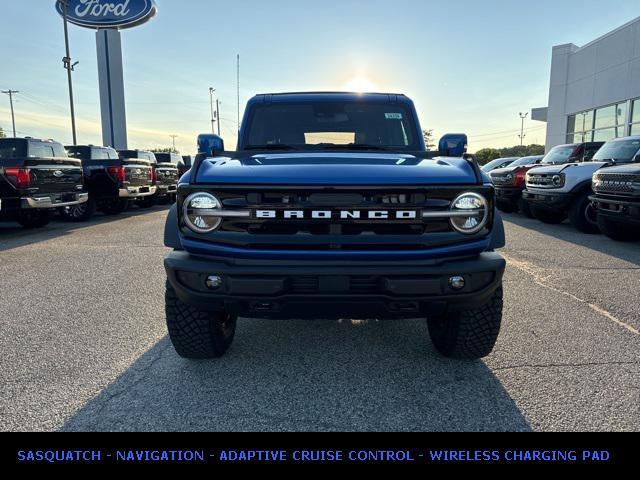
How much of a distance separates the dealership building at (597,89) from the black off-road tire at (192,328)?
2249 cm

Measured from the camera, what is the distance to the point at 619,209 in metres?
7.03

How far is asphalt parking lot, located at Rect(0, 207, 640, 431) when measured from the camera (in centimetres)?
237

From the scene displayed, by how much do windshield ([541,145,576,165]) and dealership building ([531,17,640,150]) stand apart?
1114 centimetres

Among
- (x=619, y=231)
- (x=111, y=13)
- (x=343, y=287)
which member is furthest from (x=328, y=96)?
(x=111, y=13)

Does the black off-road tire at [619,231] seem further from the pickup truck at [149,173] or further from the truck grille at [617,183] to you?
the pickup truck at [149,173]

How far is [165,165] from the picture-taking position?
15.1 meters

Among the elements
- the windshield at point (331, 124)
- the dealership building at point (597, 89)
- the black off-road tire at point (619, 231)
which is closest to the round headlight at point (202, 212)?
the windshield at point (331, 124)

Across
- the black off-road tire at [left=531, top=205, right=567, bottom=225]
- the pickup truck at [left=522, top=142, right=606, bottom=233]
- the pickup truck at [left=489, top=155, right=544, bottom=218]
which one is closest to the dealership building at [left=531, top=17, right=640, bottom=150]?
the pickup truck at [left=489, top=155, right=544, bottom=218]

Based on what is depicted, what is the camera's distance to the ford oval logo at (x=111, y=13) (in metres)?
30.3

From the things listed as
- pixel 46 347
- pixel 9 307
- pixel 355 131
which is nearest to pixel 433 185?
pixel 355 131

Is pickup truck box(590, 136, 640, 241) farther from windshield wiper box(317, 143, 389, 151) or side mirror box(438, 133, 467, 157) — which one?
windshield wiper box(317, 143, 389, 151)

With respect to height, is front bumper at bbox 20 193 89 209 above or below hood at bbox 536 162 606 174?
below
